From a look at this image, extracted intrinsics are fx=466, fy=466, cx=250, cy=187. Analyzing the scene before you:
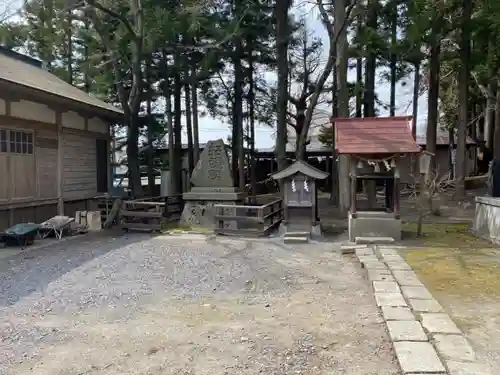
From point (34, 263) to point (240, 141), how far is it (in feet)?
46.4

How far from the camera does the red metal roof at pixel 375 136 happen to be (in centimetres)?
984

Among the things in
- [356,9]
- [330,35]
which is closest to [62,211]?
[330,35]

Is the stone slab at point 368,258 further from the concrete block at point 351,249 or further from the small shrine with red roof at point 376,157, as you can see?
the small shrine with red roof at point 376,157

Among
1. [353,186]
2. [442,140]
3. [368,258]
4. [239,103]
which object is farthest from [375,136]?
[442,140]

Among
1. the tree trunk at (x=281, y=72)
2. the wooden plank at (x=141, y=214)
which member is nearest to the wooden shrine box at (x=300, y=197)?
the wooden plank at (x=141, y=214)

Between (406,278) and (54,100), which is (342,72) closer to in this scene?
(54,100)

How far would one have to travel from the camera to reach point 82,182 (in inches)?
516

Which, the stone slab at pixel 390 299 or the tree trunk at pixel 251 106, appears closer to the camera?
the stone slab at pixel 390 299

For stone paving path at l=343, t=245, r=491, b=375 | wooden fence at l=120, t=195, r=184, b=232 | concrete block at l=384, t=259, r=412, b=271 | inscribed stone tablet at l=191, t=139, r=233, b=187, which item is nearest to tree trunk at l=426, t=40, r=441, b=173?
inscribed stone tablet at l=191, t=139, r=233, b=187

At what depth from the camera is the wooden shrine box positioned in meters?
10.9

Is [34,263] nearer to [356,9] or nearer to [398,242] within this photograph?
[398,242]

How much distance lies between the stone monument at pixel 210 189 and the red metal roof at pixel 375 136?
3.33 m

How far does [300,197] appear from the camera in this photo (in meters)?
11.0

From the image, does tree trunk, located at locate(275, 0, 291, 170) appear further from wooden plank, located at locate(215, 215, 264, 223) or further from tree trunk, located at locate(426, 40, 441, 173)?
tree trunk, located at locate(426, 40, 441, 173)
